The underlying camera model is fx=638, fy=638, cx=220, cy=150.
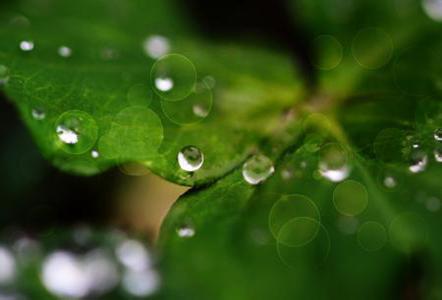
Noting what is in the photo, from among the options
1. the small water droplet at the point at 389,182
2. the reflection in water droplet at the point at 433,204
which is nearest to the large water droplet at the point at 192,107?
the small water droplet at the point at 389,182

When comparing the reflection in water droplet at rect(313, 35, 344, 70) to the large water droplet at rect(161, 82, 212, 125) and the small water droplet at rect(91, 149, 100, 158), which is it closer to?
the large water droplet at rect(161, 82, 212, 125)

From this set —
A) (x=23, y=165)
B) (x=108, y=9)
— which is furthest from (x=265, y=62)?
(x=23, y=165)

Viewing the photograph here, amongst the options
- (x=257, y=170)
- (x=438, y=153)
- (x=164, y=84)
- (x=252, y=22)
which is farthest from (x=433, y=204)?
(x=252, y=22)

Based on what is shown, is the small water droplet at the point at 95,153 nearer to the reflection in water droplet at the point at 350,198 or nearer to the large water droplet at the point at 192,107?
the large water droplet at the point at 192,107

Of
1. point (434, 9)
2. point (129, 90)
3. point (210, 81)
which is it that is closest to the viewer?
point (129, 90)

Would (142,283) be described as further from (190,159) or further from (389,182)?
(389,182)

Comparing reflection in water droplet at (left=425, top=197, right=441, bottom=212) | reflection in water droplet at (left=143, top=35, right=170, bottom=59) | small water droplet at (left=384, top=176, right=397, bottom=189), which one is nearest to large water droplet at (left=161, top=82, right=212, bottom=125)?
reflection in water droplet at (left=143, top=35, right=170, bottom=59)
